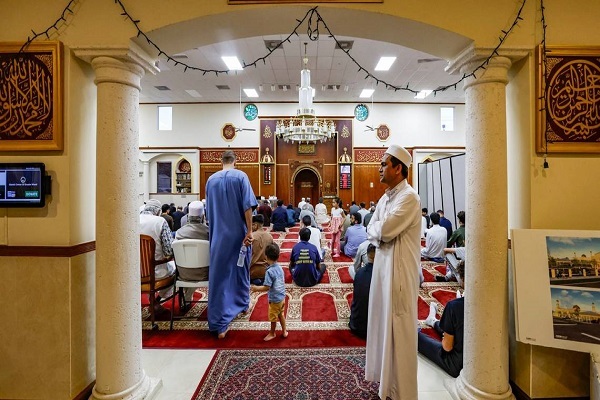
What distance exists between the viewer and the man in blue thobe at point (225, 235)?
2926mm

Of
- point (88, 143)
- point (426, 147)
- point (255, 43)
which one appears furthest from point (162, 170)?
point (88, 143)

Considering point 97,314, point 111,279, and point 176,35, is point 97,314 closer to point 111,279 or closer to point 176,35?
point 111,279

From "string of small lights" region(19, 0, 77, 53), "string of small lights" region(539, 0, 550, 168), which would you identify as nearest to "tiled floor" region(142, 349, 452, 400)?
"string of small lights" region(539, 0, 550, 168)

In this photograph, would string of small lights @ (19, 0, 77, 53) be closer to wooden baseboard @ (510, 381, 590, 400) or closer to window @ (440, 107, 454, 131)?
wooden baseboard @ (510, 381, 590, 400)

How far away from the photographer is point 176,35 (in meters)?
2.05

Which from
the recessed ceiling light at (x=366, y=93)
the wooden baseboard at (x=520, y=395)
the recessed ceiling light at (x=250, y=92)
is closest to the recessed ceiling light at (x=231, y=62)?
the recessed ceiling light at (x=250, y=92)

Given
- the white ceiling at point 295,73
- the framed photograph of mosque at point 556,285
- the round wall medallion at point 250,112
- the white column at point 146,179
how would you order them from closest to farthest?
the framed photograph of mosque at point 556,285 < the white ceiling at point 295,73 < the round wall medallion at point 250,112 < the white column at point 146,179

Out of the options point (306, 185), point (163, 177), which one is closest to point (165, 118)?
point (163, 177)

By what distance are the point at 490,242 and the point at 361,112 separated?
10.9 m

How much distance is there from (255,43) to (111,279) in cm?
679

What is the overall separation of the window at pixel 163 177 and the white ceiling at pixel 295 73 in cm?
241

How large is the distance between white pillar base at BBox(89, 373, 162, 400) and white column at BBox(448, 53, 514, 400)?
1934 millimetres

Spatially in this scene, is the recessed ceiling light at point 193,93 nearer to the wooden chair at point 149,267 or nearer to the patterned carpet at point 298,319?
the patterned carpet at point 298,319

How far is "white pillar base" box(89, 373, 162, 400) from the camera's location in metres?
1.88
